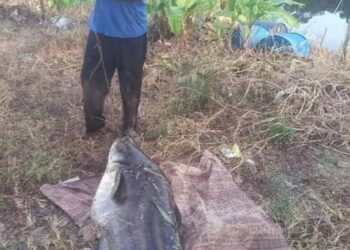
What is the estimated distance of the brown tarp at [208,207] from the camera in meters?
3.13

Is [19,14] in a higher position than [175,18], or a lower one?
lower

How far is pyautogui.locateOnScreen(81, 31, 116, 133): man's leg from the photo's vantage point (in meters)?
3.90

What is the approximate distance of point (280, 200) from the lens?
12.0ft

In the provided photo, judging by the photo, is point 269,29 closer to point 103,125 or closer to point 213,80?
point 213,80

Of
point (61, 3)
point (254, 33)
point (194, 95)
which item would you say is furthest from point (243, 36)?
point (61, 3)

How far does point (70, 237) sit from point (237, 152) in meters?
1.58

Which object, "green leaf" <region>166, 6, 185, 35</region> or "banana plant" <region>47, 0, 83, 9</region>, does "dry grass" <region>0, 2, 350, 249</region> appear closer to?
"green leaf" <region>166, 6, 185, 35</region>

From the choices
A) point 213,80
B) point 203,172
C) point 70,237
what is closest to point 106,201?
point 70,237

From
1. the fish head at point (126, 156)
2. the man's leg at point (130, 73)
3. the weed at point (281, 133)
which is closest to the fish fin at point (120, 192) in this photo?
the fish head at point (126, 156)

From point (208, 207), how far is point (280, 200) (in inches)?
23.4

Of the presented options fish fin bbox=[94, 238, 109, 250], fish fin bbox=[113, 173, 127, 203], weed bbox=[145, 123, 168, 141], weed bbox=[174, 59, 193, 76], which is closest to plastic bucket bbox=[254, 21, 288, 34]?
weed bbox=[174, 59, 193, 76]

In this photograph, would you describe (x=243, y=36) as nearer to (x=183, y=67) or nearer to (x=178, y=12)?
(x=178, y=12)

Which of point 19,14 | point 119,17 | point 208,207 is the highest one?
point 119,17

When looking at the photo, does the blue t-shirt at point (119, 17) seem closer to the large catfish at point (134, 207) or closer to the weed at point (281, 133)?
the large catfish at point (134, 207)
